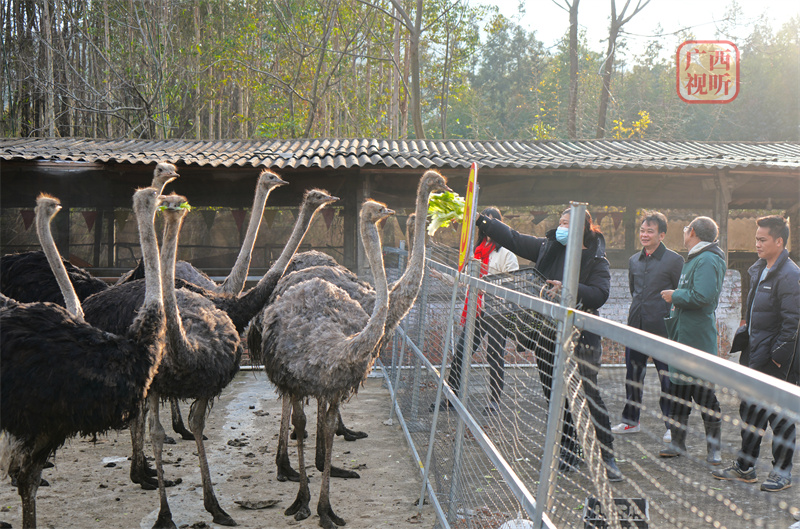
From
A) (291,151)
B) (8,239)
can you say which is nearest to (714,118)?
→ (291,151)

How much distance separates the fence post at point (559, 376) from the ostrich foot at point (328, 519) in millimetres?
2458

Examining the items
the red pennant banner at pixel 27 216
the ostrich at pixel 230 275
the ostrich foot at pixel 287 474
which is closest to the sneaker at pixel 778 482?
the ostrich foot at pixel 287 474

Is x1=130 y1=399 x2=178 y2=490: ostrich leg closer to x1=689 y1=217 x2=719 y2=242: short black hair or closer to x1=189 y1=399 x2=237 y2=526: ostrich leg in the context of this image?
x1=189 y1=399 x2=237 y2=526: ostrich leg

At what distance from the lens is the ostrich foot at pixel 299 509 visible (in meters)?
4.37

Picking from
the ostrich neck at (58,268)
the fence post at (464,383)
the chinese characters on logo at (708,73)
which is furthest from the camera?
the chinese characters on logo at (708,73)

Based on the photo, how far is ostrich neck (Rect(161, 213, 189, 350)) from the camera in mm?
4105

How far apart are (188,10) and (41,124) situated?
23.9ft

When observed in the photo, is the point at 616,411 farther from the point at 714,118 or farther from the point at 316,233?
the point at 714,118

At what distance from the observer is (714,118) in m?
34.8

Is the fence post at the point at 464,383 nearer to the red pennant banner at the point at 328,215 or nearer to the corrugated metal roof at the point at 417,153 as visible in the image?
the corrugated metal roof at the point at 417,153

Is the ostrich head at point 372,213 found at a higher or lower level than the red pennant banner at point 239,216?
higher

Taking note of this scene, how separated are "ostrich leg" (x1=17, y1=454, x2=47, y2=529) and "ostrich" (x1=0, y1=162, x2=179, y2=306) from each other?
2.42 meters

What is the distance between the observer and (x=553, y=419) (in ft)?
6.30

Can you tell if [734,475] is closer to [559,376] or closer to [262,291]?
[559,376]
